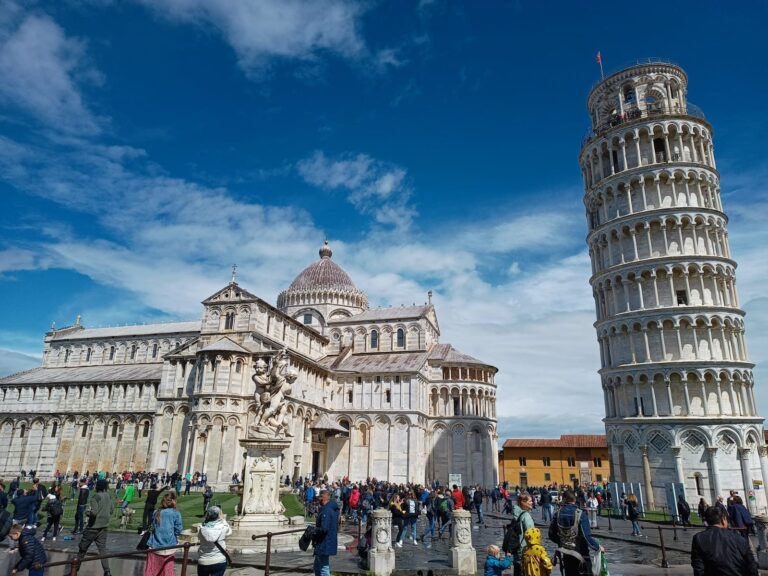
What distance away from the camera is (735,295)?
32188mm

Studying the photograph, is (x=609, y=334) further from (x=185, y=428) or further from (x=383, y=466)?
(x=185, y=428)

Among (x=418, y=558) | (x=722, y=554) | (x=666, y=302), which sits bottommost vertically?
(x=418, y=558)

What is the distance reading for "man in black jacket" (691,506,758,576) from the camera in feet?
18.5

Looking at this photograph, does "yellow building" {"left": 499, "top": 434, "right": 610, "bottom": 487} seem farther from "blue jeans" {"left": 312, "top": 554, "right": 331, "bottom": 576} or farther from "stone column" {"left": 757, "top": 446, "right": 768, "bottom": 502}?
"blue jeans" {"left": 312, "top": 554, "right": 331, "bottom": 576}

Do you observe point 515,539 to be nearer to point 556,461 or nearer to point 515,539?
point 515,539

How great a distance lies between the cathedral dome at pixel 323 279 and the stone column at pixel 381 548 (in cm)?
4644

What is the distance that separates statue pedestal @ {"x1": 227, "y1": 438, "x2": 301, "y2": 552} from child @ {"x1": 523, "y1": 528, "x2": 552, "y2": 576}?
29.4ft

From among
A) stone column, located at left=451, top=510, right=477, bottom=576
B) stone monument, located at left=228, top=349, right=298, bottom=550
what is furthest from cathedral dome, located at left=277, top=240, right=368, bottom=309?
stone column, located at left=451, top=510, right=477, bottom=576

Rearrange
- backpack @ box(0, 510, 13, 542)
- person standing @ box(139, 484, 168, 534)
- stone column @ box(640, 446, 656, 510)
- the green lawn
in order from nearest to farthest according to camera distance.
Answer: backpack @ box(0, 510, 13, 542)
person standing @ box(139, 484, 168, 534)
the green lawn
stone column @ box(640, 446, 656, 510)

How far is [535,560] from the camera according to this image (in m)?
6.43

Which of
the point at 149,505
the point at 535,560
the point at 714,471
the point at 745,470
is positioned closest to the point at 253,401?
the point at 149,505

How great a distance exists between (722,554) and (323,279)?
53.8m

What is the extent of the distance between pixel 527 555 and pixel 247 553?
28.8 feet

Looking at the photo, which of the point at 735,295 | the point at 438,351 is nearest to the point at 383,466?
the point at 438,351
